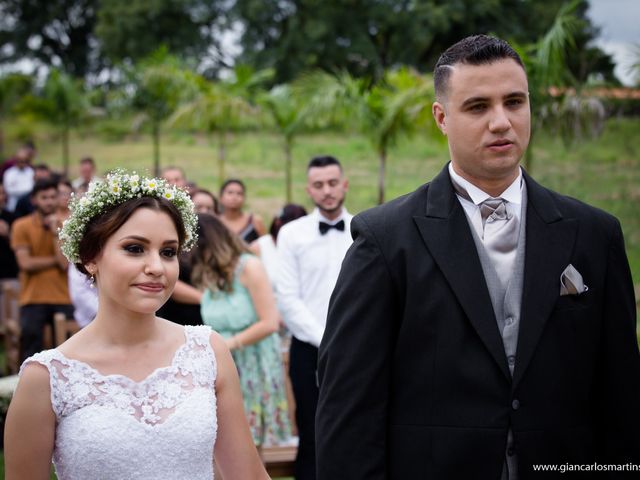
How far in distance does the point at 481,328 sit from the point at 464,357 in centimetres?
10

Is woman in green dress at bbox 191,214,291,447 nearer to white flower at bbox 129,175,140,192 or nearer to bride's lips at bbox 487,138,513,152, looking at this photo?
white flower at bbox 129,175,140,192

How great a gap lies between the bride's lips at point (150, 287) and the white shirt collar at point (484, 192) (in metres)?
1.11

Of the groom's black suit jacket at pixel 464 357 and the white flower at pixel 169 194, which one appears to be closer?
the groom's black suit jacket at pixel 464 357

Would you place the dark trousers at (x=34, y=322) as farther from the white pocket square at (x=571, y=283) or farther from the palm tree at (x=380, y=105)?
the white pocket square at (x=571, y=283)

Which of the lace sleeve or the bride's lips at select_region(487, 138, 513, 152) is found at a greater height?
the bride's lips at select_region(487, 138, 513, 152)

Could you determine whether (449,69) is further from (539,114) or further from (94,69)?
(94,69)

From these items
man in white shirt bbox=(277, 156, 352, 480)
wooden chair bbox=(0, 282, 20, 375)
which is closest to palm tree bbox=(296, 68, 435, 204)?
man in white shirt bbox=(277, 156, 352, 480)

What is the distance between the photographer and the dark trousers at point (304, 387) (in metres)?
5.81

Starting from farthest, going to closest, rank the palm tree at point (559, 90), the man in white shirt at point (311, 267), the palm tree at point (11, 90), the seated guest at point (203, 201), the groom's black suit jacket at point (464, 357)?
the palm tree at point (11, 90)
the palm tree at point (559, 90)
the seated guest at point (203, 201)
the man in white shirt at point (311, 267)
the groom's black suit jacket at point (464, 357)

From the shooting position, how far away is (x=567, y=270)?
2.53m

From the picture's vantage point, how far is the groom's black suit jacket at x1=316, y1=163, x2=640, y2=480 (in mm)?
2441

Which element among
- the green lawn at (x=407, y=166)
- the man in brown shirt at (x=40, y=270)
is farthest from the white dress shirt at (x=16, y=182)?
the man in brown shirt at (x=40, y=270)

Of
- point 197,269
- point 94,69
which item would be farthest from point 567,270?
point 94,69

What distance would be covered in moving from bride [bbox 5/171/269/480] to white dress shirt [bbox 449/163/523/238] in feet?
3.54
